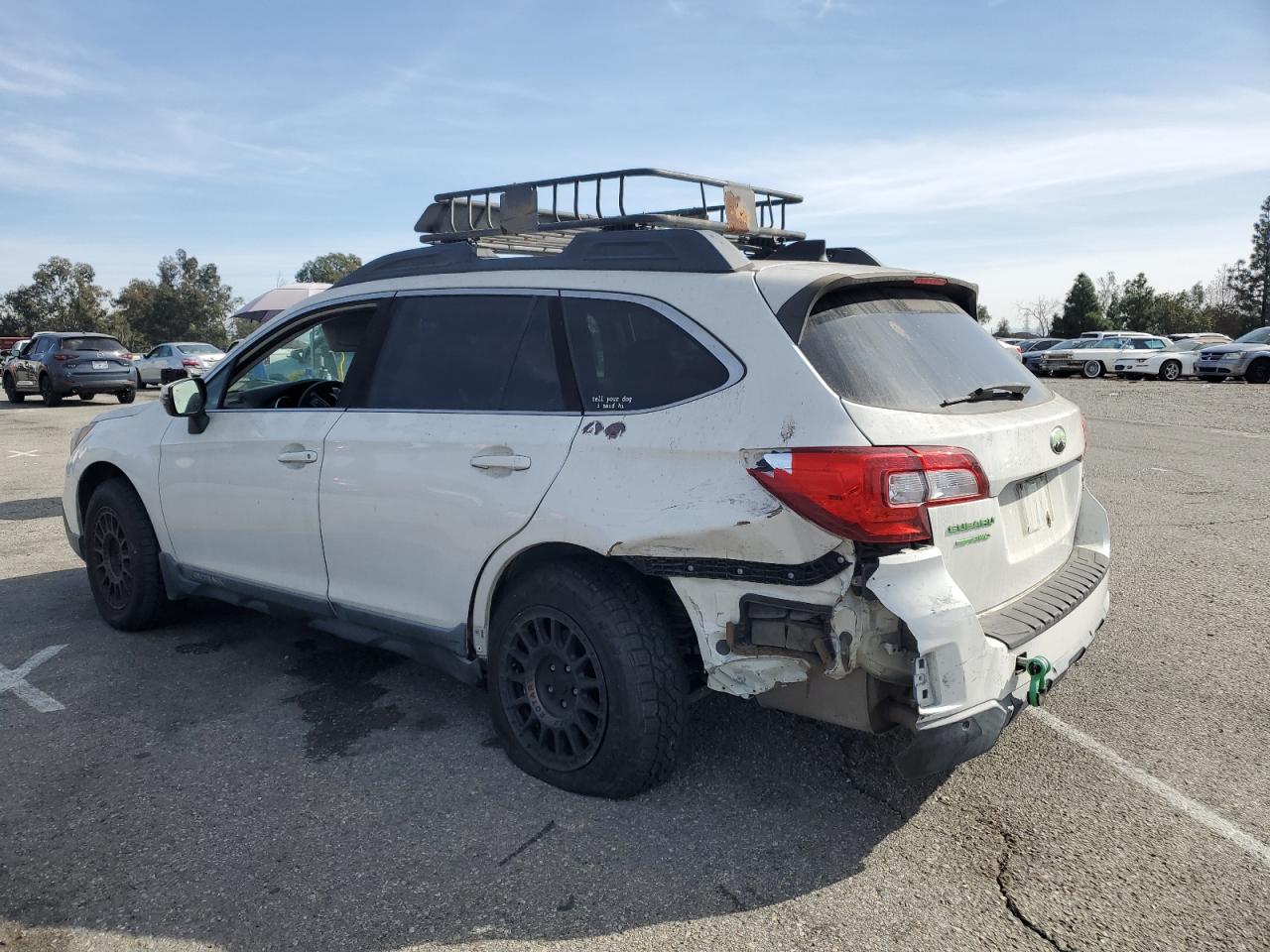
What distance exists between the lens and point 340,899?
275 cm

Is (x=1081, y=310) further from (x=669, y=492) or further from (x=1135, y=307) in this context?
(x=669, y=492)

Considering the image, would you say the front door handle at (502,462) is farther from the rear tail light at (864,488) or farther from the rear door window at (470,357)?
the rear tail light at (864,488)

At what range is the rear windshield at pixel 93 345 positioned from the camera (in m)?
22.6

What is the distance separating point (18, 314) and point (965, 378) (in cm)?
9790

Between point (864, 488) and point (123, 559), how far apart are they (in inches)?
162

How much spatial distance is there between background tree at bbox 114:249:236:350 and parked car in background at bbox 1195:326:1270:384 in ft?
236

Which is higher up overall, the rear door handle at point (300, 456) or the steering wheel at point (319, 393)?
the steering wheel at point (319, 393)

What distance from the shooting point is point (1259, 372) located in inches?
1084

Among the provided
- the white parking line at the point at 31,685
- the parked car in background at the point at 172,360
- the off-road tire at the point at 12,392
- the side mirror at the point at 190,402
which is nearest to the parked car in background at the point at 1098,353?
the parked car in background at the point at 172,360

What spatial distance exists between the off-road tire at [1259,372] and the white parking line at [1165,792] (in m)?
28.7

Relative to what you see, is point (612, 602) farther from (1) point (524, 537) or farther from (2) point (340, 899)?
(2) point (340, 899)

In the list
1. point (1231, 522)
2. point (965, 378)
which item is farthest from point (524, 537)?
point (1231, 522)

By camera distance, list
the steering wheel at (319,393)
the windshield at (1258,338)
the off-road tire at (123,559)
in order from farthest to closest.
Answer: the windshield at (1258,338)
the off-road tire at (123,559)
the steering wheel at (319,393)

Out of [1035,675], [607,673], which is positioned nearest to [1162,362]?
[1035,675]
